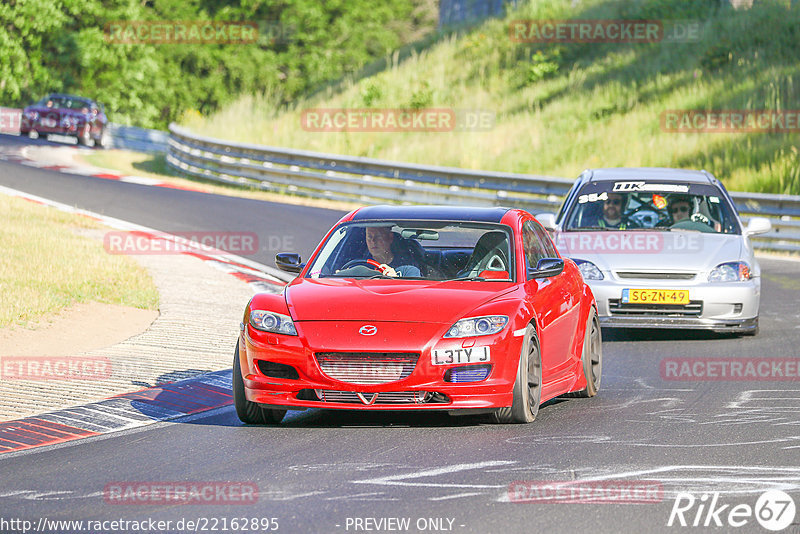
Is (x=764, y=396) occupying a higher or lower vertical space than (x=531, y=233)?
lower

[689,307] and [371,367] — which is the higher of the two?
[371,367]

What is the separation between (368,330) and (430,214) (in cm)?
159

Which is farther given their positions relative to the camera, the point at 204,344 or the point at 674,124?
the point at 674,124

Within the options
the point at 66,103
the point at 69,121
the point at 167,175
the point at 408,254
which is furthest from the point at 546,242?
the point at 66,103

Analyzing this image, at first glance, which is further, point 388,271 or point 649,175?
point 649,175

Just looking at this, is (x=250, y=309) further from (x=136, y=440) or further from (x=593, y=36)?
(x=593, y=36)

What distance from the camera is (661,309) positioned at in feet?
42.6

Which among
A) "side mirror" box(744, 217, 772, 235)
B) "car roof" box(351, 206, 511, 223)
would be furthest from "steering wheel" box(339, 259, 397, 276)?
"side mirror" box(744, 217, 772, 235)

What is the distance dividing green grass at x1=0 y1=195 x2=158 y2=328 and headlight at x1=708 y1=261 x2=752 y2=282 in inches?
225

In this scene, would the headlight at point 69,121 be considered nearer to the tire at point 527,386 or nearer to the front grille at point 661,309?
the front grille at point 661,309

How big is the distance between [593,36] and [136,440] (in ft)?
110

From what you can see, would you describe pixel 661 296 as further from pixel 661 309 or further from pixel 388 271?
pixel 388 271

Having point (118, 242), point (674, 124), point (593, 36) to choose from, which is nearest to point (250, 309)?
point (118, 242)

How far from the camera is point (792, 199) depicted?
2239cm
